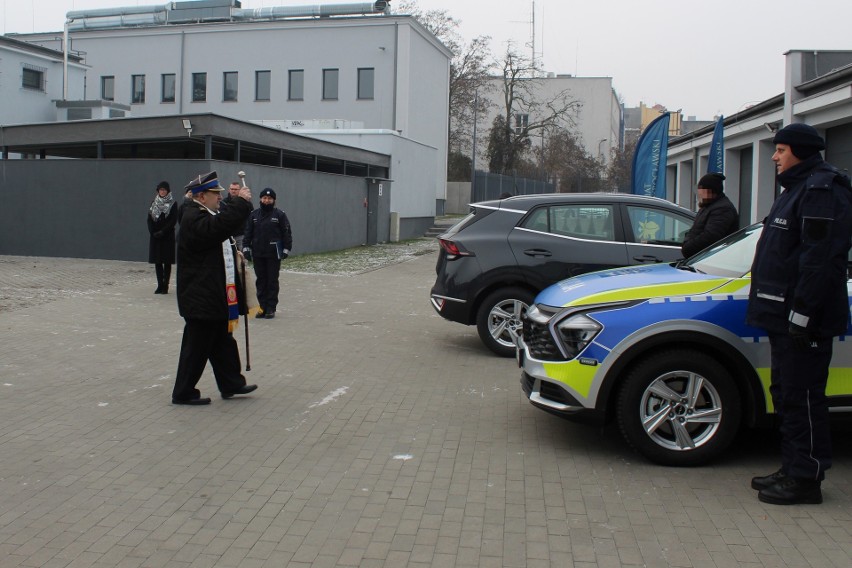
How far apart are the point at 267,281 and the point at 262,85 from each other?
3177 cm

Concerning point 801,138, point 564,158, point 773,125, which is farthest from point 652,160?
point 564,158

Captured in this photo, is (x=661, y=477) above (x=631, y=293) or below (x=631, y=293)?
below

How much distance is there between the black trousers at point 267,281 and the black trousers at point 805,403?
8.25m

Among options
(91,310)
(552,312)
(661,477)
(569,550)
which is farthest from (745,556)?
(91,310)

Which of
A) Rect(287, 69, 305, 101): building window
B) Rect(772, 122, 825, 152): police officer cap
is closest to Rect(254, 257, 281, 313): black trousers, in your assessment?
Rect(772, 122, 825, 152): police officer cap

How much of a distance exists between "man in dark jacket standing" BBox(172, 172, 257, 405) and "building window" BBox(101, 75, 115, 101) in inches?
1589

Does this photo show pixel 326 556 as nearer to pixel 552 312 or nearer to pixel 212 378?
pixel 552 312

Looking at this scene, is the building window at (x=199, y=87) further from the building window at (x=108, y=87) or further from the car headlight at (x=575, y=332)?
the car headlight at (x=575, y=332)

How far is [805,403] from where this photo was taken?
4766 mm

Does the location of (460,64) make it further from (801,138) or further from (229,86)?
(801,138)

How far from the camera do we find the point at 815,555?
13.8 feet

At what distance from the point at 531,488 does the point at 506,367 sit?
3757mm

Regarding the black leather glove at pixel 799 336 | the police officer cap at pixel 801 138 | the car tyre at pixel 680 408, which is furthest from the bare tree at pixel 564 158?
the black leather glove at pixel 799 336

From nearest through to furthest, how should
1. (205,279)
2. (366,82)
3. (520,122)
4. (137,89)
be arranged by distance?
(205,279) → (366,82) → (137,89) → (520,122)
